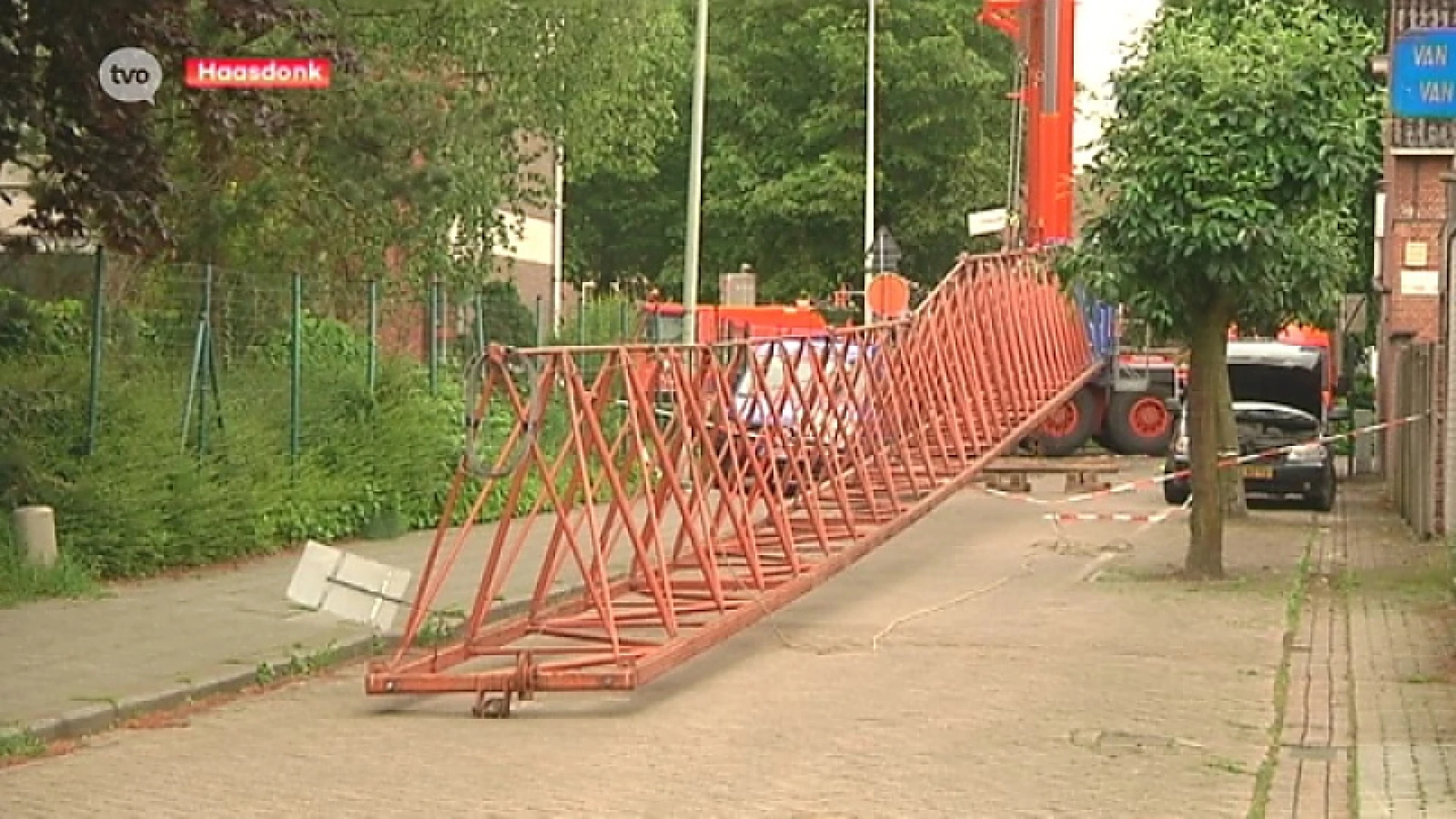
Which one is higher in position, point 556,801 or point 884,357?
point 884,357

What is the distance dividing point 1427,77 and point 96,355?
35.7ft

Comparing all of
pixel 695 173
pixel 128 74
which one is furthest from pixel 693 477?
pixel 695 173

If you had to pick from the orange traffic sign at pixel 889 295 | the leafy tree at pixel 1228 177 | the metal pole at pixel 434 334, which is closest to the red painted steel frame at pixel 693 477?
the metal pole at pixel 434 334

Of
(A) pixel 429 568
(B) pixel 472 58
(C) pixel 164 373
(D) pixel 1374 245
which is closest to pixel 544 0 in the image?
(B) pixel 472 58

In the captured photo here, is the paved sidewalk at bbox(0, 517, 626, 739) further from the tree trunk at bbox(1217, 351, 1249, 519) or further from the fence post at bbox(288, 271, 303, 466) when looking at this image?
the tree trunk at bbox(1217, 351, 1249, 519)

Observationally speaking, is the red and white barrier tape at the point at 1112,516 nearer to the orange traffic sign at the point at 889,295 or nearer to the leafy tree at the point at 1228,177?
the orange traffic sign at the point at 889,295

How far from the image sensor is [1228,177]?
19656mm

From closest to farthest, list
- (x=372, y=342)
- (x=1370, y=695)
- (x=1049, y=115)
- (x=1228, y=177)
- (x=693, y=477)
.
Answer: (x=1370, y=695)
(x=693, y=477)
(x=1228, y=177)
(x=372, y=342)
(x=1049, y=115)

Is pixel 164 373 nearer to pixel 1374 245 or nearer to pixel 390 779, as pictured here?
pixel 390 779

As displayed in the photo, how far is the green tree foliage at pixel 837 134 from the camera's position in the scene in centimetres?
6000

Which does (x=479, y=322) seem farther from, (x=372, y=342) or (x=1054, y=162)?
(x=1054, y=162)

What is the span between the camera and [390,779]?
10641mm

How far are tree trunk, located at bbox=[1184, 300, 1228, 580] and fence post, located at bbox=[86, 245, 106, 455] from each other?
9093 millimetres

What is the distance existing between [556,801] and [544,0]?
17.3 meters
